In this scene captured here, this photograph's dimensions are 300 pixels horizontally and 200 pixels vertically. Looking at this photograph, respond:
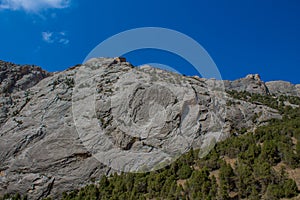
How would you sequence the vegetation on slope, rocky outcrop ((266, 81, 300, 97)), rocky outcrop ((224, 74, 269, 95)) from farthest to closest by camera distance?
rocky outcrop ((266, 81, 300, 97)) → rocky outcrop ((224, 74, 269, 95)) → the vegetation on slope

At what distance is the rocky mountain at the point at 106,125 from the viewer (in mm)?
32688

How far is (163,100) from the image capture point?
37875 mm

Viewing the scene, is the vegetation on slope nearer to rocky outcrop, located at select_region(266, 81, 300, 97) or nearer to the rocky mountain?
the rocky mountain

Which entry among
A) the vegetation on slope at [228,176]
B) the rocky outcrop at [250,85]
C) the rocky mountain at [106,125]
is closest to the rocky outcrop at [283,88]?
the rocky outcrop at [250,85]

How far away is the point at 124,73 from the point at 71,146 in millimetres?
16444

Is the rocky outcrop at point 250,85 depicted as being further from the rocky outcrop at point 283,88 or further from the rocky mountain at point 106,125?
the rocky mountain at point 106,125

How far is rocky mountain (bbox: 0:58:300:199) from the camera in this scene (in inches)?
1287

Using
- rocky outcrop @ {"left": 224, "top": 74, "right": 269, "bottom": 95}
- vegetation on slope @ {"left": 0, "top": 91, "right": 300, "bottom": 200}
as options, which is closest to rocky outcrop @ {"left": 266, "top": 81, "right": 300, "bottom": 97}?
rocky outcrop @ {"left": 224, "top": 74, "right": 269, "bottom": 95}

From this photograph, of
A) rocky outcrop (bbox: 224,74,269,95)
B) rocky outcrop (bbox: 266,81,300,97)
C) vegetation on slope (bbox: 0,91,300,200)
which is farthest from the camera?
rocky outcrop (bbox: 266,81,300,97)

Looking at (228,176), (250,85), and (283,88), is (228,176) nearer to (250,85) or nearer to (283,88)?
(250,85)

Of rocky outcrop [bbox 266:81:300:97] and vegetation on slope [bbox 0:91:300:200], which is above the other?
rocky outcrop [bbox 266:81:300:97]

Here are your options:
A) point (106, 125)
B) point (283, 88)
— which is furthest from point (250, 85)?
point (106, 125)

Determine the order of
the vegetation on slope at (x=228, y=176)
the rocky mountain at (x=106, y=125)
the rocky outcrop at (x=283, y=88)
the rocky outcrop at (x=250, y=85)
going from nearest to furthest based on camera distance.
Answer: the vegetation on slope at (x=228, y=176) → the rocky mountain at (x=106, y=125) → the rocky outcrop at (x=250, y=85) → the rocky outcrop at (x=283, y=88)

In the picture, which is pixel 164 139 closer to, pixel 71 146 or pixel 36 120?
pixel 71 146
